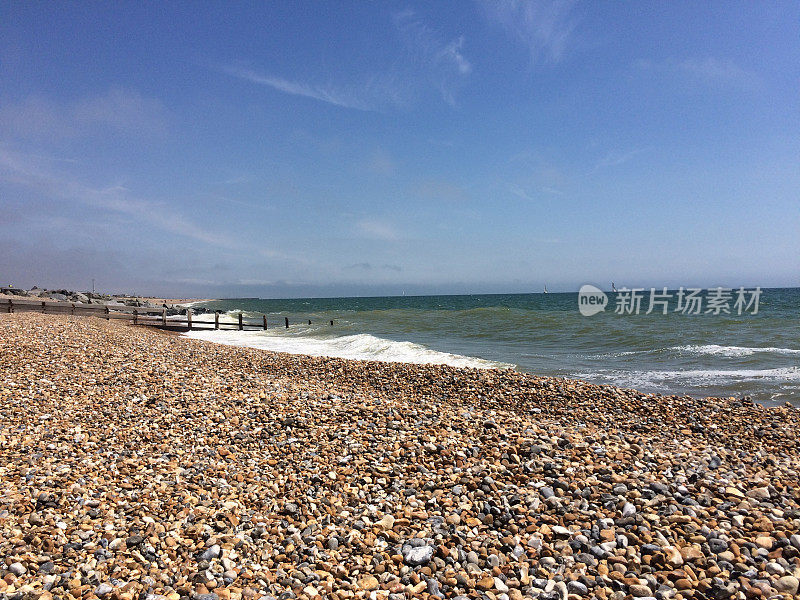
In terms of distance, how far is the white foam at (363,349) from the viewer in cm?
1847

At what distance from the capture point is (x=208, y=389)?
32.2 ft

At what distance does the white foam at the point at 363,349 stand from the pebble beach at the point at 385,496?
→ 28.5 ft

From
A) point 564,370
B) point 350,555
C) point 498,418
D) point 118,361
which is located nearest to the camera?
point 350,555

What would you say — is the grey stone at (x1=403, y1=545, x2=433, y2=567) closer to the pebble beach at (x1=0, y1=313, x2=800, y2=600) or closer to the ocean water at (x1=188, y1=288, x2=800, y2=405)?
the pebble beach at (x1=0, y1=313, x2=800, y2=600)

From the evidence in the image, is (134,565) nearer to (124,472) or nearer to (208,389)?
(124,472)

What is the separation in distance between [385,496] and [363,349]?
1783 cm

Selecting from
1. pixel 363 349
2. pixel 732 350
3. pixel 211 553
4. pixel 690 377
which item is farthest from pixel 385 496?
pixel 732 350

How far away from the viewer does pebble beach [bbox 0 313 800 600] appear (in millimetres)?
3994

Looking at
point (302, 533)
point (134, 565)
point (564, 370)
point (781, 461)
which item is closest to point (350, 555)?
point (302, 533)

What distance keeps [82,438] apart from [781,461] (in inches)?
401

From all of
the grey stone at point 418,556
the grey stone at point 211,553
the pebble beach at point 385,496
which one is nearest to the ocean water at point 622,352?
the pebble beach at point 385,496

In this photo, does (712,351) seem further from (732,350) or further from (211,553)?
(211,553)

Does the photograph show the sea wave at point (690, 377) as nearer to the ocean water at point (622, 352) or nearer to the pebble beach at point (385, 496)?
the ocean water at point (622, 352)

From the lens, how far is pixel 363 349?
23.2 metres
